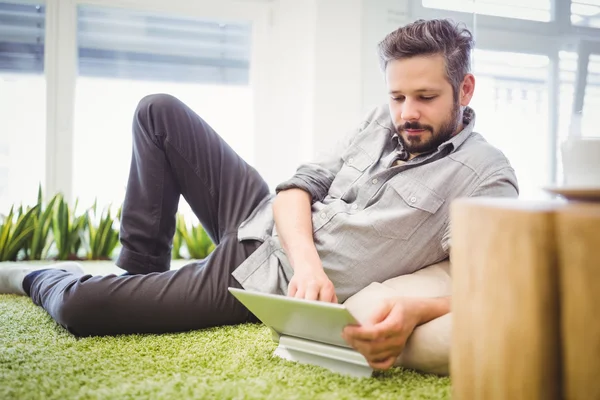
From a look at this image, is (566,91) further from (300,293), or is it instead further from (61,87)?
(61,87)

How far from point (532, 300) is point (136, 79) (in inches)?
151

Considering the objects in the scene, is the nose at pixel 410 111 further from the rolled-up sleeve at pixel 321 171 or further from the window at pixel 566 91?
the window at pixel 566 91

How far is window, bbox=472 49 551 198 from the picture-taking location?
2174 mm

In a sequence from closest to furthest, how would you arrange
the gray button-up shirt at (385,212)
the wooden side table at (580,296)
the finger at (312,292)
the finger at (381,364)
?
the wooden side table at (580,296) < the finger at (381,364) < the finger at (312,292) < the gray button-up shirt at (385,212)

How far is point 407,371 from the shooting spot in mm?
1182

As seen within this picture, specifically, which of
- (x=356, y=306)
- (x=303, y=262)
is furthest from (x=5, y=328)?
(x=356, y=306)

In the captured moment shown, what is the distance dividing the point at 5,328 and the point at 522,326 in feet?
4.80

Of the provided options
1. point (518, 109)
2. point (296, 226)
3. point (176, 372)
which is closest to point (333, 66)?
point (518, 109)

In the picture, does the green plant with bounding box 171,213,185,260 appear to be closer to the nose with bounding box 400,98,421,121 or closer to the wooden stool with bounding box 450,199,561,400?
the nose with bounding box 400,98,421,121

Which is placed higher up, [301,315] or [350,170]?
[350,170]

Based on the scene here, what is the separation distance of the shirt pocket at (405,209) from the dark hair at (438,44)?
0.94 ft

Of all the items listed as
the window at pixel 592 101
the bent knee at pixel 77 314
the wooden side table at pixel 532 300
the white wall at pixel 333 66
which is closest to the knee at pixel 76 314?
the bent knee at pixel 77 314

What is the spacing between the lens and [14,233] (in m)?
3.04

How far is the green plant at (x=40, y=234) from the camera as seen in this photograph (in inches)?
123
